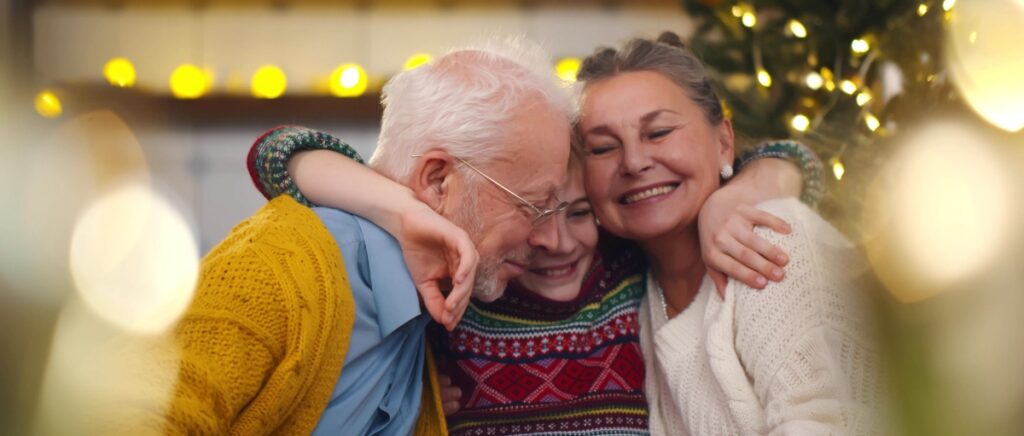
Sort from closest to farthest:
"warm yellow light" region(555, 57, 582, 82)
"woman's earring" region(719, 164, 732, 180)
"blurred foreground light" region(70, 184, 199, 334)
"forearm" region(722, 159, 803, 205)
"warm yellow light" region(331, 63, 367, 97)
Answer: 1. "forearm" region(722, 159, 803, 205)
2. "woman's earring" region(719, 164, 732, 180)
3. "blurred foreground light" region(70, 184, 199, 334)
4. "warm yellow light" region(555, 57, 582, 82)
5. "warm yellow light" region(331, 63, 367, 97)

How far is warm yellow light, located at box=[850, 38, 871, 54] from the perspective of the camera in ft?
8.92

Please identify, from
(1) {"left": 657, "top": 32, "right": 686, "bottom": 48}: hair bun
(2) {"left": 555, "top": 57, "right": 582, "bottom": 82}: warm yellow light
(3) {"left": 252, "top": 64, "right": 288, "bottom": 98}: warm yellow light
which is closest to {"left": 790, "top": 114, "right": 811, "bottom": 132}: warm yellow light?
(1) {"left": 657, "top": 32, "right": 686, "bottom": 48}: hair bun

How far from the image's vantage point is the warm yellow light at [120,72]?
5.20 metres

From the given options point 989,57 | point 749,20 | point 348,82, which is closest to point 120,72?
point 348,82

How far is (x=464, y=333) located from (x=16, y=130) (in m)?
0.95

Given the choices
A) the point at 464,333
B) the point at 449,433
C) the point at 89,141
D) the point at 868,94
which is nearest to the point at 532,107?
the point at 464,333

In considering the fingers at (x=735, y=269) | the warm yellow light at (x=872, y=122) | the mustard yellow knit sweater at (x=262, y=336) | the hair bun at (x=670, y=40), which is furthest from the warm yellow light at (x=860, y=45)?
the mustard yellow knit sweater at (x=262, y=336)

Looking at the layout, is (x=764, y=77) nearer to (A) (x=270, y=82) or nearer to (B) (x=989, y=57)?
(B) (x=989, y=57)

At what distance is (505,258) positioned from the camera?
150 cm

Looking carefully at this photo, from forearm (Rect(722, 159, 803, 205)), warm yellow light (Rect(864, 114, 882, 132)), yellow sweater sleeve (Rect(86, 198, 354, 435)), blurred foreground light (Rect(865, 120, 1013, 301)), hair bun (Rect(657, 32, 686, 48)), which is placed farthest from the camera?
warm yellow light (Rect(864, 114, 882, 132))

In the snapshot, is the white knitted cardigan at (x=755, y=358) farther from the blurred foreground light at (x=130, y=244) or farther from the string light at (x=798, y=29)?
the blurred foreground light at (x=130, y=244)

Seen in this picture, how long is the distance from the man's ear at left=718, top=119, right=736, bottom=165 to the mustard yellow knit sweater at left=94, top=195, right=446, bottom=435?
2.57ft

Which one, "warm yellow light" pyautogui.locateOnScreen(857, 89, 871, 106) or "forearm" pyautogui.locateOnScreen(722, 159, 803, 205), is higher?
"warm yellow light" pyautogui.locateOnScreen(857, 89, 871, 106)

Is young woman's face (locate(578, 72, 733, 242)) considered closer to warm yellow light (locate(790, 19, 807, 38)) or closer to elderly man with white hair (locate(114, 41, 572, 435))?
elderly man with white hair (locate(114, 41, 572, 435))
